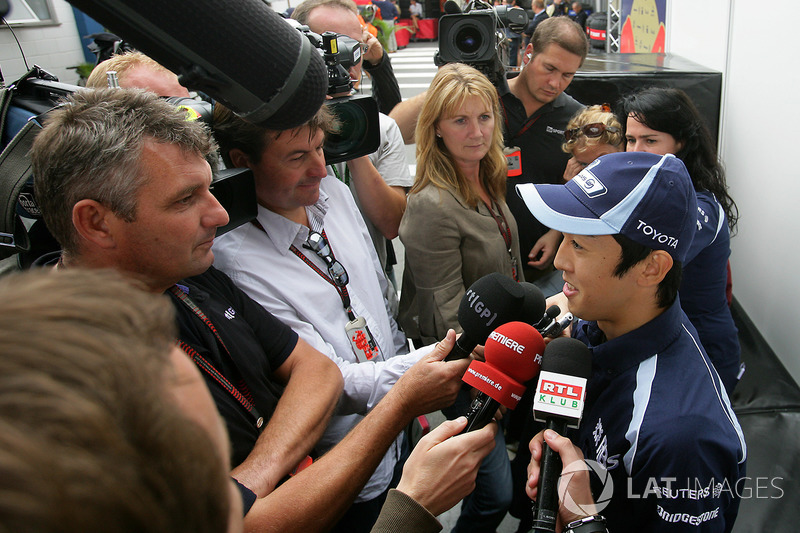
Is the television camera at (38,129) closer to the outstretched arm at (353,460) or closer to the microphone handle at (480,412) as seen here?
the outstretched arm at (353,460)

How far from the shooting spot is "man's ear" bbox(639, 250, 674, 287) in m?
1.26

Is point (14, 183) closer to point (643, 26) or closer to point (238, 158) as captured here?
point (238, 158)

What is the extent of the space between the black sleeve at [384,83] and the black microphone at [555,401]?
2205mm

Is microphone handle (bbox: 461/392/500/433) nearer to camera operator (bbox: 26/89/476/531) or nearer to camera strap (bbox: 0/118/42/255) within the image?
camera operator (bbox: 26/89/476/531)

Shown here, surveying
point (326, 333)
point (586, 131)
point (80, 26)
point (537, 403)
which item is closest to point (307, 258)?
point (326, 333)

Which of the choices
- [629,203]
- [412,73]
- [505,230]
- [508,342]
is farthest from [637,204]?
[412,73]

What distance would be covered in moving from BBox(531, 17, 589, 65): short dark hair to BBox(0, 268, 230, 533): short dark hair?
3.06 metres

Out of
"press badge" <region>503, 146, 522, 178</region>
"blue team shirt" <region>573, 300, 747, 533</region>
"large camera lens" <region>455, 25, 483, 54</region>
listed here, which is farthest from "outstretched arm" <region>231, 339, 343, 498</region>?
"large camera lens" <region>455, 25, 483, 54</region>

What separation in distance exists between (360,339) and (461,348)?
1.21 feet

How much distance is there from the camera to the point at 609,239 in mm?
1279

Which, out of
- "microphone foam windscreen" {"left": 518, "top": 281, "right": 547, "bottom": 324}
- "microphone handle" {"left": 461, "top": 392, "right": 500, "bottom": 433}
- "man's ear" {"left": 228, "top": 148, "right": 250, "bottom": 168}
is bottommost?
"microphone handle" {"left": 461, "top": 392, "right": 500, "bottom": 433}

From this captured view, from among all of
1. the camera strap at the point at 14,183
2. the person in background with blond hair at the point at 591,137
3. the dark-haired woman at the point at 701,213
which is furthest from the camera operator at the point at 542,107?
the camera strap at the point at 14,183

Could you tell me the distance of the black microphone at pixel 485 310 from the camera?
1430 mm

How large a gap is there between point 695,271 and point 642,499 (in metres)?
1.12
